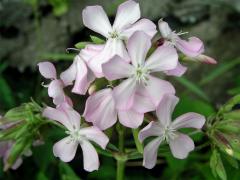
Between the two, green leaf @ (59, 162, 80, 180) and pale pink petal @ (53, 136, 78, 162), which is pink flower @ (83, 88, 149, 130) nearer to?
pale pink petal @ (53, 136, 78, 162)

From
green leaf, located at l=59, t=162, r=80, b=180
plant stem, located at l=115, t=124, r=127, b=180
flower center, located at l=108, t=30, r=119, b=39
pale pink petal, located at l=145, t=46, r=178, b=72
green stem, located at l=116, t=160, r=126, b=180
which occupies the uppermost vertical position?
flower center, located at l=108, t=30, r=119, b=39

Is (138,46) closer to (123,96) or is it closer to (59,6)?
(123,96)

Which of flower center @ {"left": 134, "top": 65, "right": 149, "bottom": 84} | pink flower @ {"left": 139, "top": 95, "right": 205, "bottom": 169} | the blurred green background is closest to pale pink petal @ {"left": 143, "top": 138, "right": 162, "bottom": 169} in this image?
pink flower @ {"left": 139, "top": 95, "right": 205, "bottom": 169}

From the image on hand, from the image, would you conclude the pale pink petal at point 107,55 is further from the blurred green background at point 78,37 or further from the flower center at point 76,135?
the blurred green background at point 78,37

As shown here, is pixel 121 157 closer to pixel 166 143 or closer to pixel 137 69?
pixel 166 143

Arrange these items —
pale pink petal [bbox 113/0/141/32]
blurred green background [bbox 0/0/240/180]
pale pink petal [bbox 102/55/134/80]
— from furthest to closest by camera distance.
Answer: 1. blurred green background [bbox 0/0/240/180]
2. pale pink petal [bbox 113/0/141/32]
3. pale pink petal [bbox 102/55/134/80]

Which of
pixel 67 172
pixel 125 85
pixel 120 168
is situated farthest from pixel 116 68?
pixel 67 172
